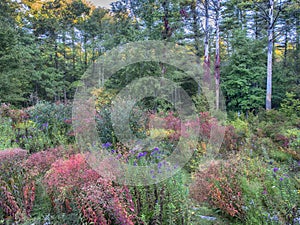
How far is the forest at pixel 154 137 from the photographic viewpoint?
78.2 inches

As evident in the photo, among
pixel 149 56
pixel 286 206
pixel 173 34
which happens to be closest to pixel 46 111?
pixel 286 206

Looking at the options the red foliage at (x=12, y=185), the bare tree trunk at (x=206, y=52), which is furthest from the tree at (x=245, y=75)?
the red foliage at (x=12, y=185)

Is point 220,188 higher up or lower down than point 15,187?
lower down

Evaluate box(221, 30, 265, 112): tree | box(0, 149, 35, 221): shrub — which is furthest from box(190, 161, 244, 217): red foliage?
box(221, 30, 265, 112): tree

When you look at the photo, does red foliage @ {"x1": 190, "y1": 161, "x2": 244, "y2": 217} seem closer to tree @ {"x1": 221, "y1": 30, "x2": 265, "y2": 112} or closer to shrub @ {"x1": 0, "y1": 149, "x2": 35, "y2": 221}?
shrub @ {"x1": 0, "y1": 149, "x2": 35, "y2": 221}

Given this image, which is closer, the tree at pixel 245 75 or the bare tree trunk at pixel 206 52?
the bare tree trunk at pixel 206 52

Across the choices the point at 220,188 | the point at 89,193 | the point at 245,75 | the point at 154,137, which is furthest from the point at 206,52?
the point at 89,193

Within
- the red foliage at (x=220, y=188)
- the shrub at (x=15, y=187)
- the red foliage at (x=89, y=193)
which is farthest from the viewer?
the red foliage at (x=220, y=188)

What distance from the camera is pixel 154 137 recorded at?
4.66 m

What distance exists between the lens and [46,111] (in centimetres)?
525

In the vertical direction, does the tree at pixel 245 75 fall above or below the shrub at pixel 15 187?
above

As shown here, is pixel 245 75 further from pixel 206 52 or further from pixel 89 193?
pixel 89 193

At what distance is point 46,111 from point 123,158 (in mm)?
3420

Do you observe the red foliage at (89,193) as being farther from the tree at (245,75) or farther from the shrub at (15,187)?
the tree at (245,75)
